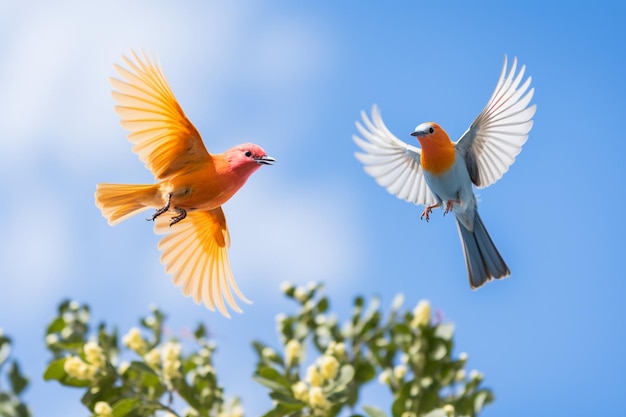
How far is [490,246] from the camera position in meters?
2.98

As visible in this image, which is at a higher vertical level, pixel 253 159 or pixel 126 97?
pixel 126 97

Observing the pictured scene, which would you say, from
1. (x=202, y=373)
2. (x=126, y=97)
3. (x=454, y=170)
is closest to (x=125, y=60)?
(x=126, y=97)

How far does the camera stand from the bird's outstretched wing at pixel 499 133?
2.31 meters

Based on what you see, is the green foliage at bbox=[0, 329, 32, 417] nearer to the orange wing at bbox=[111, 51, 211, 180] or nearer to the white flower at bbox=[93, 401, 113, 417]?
the white flower at bbox=[93, 401, 113, 417]

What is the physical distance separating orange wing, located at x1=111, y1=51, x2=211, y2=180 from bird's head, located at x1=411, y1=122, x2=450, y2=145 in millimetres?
658

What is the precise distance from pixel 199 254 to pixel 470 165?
1310 mm

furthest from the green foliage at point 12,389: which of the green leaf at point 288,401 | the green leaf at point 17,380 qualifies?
the green leaf at point 288,401

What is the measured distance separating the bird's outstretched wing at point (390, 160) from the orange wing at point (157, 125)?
0.82 meters

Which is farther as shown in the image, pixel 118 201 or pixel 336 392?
pixel 336 392

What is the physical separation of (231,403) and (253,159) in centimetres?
239

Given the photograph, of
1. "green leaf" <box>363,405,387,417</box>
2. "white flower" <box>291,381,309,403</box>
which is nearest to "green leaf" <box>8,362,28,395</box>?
"white flower" <box>291,381,309,403</box>

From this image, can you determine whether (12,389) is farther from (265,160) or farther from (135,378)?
(265,160)

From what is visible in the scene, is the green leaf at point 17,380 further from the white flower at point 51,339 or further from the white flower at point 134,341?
the white flower at point 134,341

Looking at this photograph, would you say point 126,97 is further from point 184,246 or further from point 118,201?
point 184,246
